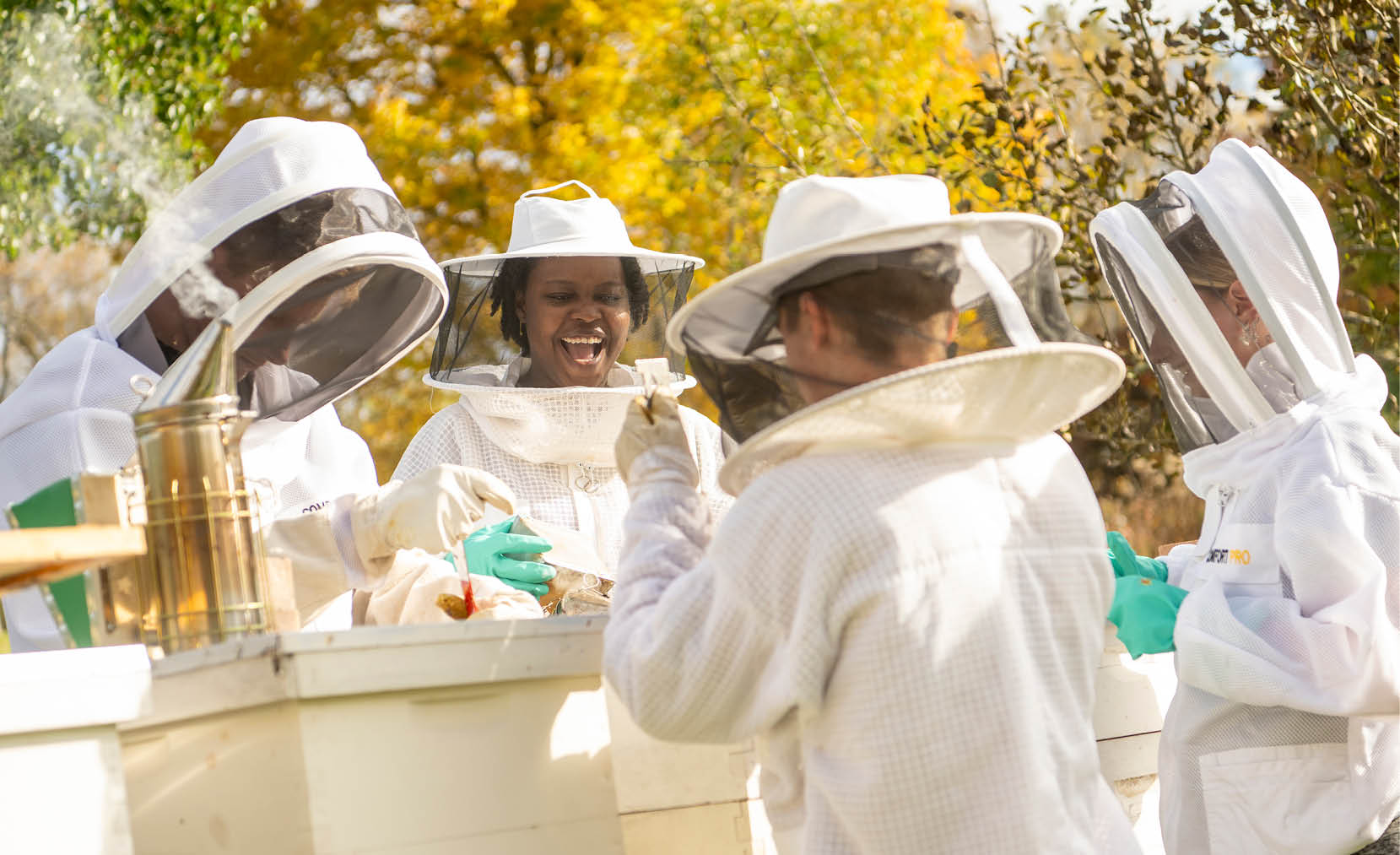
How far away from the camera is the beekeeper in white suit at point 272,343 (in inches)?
123

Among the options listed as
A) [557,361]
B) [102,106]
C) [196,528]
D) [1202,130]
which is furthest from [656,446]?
[102,106]

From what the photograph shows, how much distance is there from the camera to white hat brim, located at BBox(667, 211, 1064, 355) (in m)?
2.22

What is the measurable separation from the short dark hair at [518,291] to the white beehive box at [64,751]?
8.27ft

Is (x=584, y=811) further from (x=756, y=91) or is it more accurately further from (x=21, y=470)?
(x=756, y=91)

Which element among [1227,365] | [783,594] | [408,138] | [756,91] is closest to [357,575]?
[783,594]

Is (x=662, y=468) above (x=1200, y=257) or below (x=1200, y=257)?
below

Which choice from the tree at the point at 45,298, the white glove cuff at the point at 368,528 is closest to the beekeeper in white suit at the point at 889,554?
the white glove cuff at the point at 368,528

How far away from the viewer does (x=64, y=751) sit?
2125 mm

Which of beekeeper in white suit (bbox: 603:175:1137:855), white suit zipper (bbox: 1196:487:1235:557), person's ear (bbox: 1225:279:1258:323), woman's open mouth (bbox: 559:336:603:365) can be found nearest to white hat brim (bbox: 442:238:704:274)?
woman's open mouth (bbox: 559:336:603:365)

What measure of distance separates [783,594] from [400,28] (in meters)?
10.2

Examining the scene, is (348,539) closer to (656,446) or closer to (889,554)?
(656,446)

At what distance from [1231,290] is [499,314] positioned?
2.28 meters

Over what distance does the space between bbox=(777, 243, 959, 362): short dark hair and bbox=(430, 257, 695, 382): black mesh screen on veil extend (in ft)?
7.42

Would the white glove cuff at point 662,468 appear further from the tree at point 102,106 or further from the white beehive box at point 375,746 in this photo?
the tree at point 102,106
